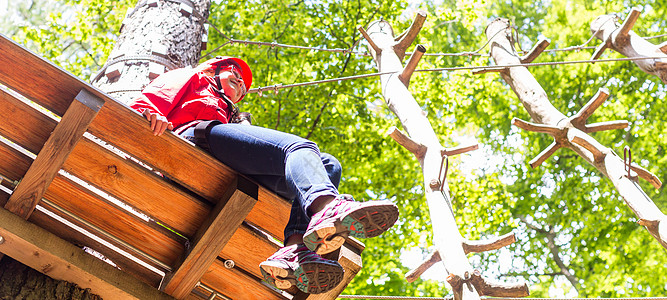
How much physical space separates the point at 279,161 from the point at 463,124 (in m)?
7.87

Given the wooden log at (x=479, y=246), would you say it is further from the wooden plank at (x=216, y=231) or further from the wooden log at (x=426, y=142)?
the wooden plank at (x=216, y=231)

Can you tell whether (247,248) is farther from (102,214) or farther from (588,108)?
(588,108)

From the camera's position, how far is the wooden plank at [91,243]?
2268 millimetres

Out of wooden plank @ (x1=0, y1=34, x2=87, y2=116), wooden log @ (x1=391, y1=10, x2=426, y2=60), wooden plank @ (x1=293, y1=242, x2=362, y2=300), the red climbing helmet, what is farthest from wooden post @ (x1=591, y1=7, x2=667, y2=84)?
wooden plank @ (x1=0, y1=34, x2=87, y2=116)

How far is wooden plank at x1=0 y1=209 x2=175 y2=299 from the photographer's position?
7.11 feet

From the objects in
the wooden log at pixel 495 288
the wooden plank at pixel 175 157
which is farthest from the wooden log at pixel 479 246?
Answer: the wooden plank at pixel 175 157

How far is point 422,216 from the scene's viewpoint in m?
8.16

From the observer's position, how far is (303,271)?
6.40ft

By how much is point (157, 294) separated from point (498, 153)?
10378mm

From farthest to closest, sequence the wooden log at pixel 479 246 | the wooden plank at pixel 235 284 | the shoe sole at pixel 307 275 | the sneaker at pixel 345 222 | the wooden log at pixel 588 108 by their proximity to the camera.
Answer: the wooden log at pixel 588 108 → the wooden log at pixel 479 246 → the wooden plank at pixel 235 284 → the shoe sole at pixel 307 275 → the sneaker at pixel 345 222

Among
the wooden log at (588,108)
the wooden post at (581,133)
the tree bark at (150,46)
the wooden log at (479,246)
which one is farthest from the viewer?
the wooden log at (588,108)

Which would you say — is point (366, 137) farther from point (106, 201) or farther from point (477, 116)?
point (106, 201)

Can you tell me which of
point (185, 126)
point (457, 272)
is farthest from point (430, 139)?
point (185, 126)

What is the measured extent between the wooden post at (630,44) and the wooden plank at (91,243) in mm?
5300
